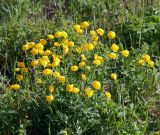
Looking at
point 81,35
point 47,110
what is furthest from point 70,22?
point 47,110

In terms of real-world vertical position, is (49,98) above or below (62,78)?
below

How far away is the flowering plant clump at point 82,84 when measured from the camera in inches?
119

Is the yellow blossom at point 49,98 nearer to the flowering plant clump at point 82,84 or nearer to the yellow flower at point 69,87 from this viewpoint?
the flowering plant clump at point 82,84

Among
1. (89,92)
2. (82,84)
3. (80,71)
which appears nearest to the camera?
(89,92)

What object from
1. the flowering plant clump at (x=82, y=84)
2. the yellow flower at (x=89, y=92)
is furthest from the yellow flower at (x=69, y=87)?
the yellow flower at (x=89, y=92)

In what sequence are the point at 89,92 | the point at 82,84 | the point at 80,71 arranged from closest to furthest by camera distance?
the point at 89,92
the point at 82,84
the point at 80,71

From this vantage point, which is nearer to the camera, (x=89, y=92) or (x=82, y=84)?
(x=89, y=92)

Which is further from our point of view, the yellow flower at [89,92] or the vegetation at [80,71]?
the vegetation at [80,71]

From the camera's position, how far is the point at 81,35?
380cm

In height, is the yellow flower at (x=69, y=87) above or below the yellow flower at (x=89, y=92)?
above

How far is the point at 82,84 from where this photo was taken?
10.3ft

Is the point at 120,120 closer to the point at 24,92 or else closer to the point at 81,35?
the point at 24,92

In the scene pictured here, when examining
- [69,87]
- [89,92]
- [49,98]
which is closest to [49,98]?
[49,98]

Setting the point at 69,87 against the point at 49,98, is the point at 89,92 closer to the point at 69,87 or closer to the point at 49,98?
the point at 69,87
